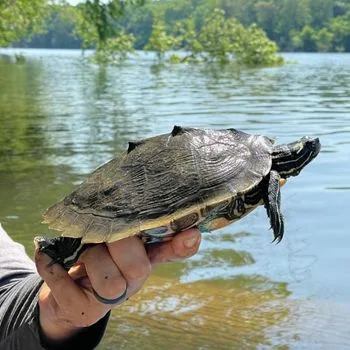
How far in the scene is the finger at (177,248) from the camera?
1750 mm

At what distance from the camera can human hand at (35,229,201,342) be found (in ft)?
5.80

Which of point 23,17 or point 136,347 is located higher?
point 136,347

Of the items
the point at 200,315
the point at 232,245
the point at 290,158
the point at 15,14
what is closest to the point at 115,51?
the point at 15,14

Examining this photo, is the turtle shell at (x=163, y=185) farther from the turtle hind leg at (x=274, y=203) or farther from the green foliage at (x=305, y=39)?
the green foliage at (x=305, y=39)

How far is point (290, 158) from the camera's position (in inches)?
82.7

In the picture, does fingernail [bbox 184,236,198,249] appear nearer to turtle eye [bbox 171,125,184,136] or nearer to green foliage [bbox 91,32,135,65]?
turtle eye [bbox 171,125,184,136]

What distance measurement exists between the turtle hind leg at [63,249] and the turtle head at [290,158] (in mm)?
644

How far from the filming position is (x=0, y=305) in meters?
2.27

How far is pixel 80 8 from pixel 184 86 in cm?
719

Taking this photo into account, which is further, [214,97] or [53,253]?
[214,97]

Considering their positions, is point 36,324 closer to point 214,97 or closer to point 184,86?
point 214,97

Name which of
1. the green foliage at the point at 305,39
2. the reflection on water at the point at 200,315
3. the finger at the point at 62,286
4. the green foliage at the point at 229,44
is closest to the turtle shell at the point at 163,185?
the finger at the point at 62,286

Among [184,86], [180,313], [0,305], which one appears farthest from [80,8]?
[0,305]

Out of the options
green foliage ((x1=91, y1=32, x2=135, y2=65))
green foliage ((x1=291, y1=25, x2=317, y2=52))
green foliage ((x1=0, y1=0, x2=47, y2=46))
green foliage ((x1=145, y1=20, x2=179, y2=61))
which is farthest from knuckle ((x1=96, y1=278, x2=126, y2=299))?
green foliage ((x1=291, y1=25, x2=317, y2=52))
